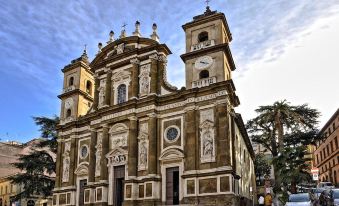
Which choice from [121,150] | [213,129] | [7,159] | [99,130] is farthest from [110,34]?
[7,159]

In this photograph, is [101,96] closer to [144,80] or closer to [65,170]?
[144,80]

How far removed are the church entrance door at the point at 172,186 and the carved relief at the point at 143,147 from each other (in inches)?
78.8

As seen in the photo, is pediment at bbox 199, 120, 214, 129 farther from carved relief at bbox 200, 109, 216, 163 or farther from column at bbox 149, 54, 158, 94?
column at bbox 149, 54, 158, 94

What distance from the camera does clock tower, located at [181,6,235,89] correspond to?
2772cm

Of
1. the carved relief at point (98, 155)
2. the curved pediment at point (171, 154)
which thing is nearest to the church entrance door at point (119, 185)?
the carved relief at point (98, 155)

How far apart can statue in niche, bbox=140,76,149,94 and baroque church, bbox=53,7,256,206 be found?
4.3 inches

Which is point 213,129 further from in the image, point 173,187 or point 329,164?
point 329,164

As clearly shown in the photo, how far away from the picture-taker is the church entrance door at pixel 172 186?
Result: 88.9ft

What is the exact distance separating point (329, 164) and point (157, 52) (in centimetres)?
4488

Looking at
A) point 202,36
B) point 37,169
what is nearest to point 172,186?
point 202,36

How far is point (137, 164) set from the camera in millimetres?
28938

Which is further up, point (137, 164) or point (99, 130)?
point (99, 130)

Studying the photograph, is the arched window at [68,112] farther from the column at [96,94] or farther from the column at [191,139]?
the column at [191,139]

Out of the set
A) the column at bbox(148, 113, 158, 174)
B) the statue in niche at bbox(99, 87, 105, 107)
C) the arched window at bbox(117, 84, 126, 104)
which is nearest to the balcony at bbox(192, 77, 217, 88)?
the column at bbox(148, 113, 158, 174)
